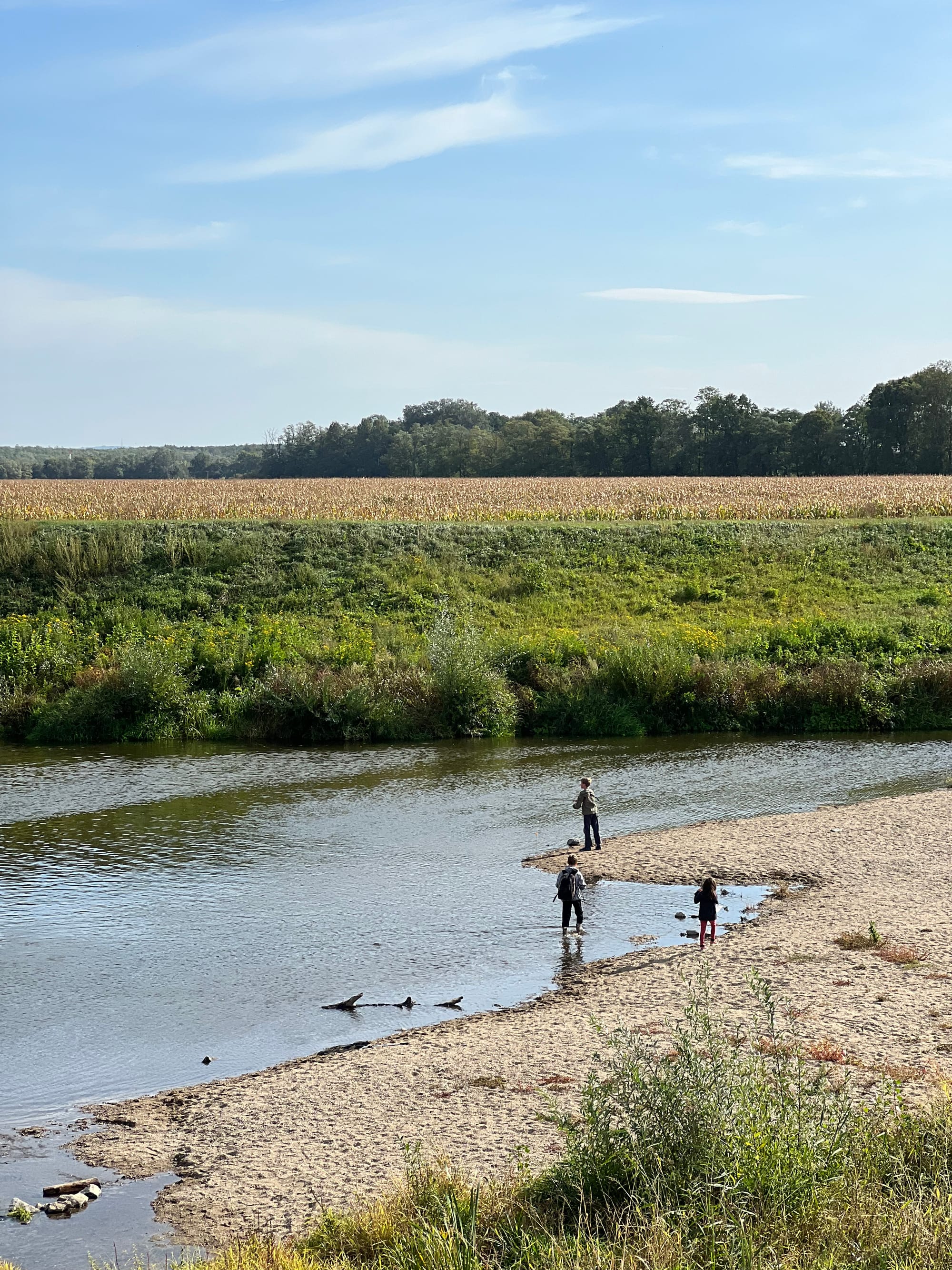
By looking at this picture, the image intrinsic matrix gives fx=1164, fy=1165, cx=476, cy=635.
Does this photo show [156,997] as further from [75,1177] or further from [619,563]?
[619,563]

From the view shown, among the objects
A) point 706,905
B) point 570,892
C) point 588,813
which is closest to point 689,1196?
point 706,905

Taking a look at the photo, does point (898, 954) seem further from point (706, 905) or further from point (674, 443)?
point (674, 443)

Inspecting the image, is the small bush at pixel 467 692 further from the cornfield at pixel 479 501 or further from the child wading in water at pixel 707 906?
the cornfield at pixel 479 501

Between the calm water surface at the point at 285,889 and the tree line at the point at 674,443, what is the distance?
75.6 meters

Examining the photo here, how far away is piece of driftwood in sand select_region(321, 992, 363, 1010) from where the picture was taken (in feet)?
55.8

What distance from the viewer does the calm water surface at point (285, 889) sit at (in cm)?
1582

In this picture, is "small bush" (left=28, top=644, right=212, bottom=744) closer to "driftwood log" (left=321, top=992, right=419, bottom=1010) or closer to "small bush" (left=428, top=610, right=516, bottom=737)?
Result: "small bush" (left=428, top=610, right=516, bottom=737)

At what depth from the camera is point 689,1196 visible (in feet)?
31.0

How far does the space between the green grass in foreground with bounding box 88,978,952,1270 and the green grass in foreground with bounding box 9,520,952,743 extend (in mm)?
30448

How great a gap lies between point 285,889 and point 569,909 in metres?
6.42

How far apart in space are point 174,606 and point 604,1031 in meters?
38.7

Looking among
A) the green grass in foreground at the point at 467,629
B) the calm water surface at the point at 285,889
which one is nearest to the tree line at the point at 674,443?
the green grass in foreground at the point at 467,629

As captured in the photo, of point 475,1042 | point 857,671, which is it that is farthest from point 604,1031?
point 857,671

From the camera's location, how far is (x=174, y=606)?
50500 mm
